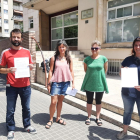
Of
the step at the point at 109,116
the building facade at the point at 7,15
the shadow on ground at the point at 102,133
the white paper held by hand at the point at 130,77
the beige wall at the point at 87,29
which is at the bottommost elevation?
the shadow on ground at the point at 102,133

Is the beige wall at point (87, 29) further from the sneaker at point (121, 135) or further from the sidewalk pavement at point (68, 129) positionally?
the sneaker at point (121, 135)

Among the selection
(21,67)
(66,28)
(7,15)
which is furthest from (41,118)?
(7,15)

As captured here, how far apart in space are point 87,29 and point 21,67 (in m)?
7.47

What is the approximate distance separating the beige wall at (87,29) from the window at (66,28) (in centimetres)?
180

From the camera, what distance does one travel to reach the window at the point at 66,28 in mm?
11789

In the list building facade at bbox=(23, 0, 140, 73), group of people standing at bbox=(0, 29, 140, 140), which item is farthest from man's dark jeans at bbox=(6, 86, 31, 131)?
building facade at bbox=(23, 0, 140, 73)

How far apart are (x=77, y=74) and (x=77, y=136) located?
16.6ft

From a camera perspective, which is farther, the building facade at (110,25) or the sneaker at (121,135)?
the building facade at (110,25)

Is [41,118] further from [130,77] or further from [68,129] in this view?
[130,77]

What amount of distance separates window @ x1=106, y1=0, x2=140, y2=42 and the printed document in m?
6.89

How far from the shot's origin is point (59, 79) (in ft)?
10.5

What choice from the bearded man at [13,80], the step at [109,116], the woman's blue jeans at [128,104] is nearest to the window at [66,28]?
the step at [109,116]

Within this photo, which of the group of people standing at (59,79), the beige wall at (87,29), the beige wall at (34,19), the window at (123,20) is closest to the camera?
the group of people standing at (59,79)

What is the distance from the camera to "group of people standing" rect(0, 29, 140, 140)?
2676mm
